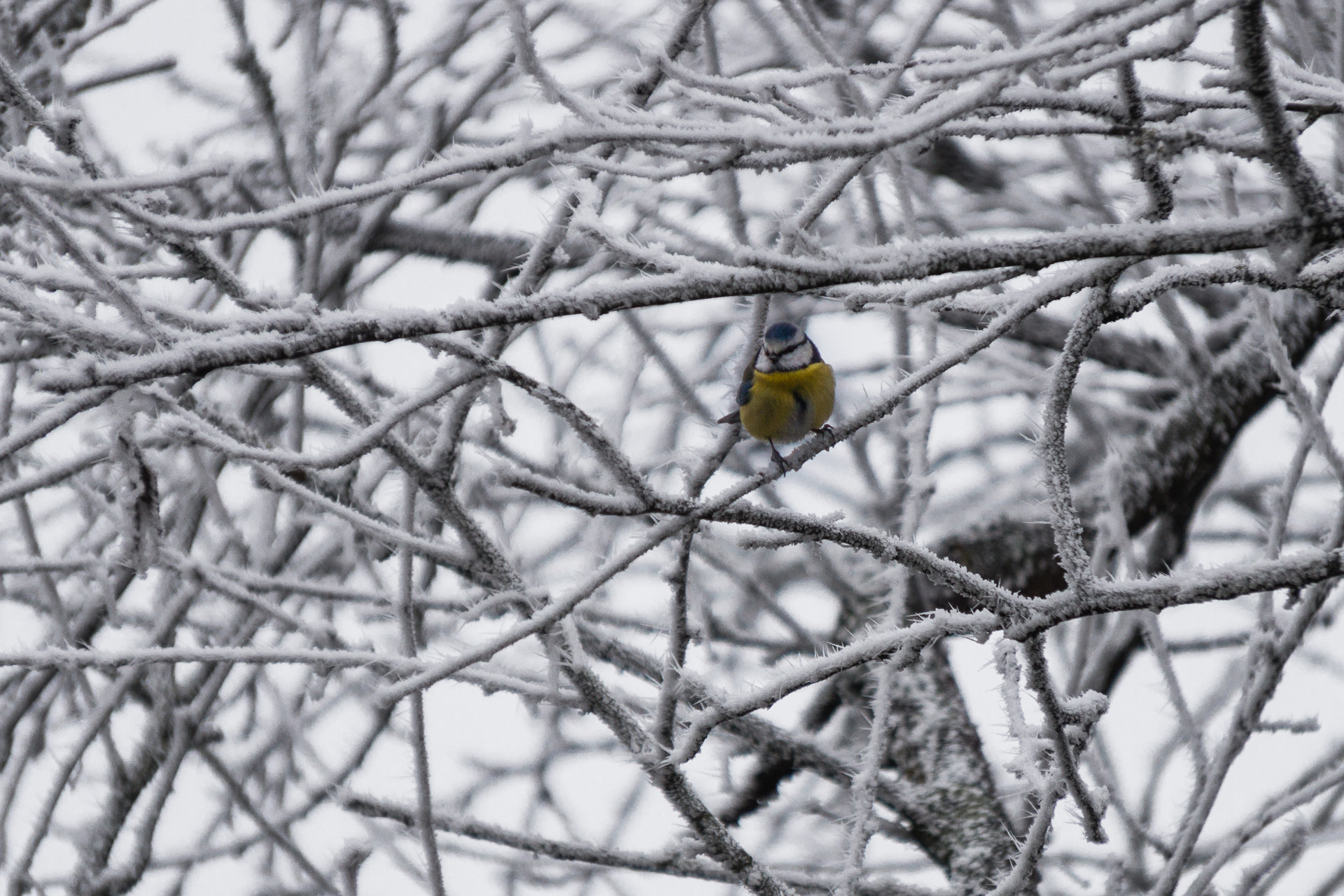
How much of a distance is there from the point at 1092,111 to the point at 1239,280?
0.96ft

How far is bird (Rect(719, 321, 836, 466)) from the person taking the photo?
10.6 ft

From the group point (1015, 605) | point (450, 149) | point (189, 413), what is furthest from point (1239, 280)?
point (189, 413)

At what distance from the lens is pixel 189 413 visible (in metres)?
1.77

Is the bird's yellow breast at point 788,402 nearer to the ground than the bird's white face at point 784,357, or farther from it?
nearer to the ground

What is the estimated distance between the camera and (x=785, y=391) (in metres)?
3.27

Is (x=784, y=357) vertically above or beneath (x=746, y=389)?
above

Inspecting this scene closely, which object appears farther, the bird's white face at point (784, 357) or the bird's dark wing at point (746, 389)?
the bird's white face at point (784, 357)

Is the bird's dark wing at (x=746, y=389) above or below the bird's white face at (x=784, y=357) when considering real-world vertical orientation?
below

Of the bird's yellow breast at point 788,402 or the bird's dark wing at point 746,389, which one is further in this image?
the bird's yellow breast at point 788,402

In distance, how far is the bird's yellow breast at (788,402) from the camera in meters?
3.24

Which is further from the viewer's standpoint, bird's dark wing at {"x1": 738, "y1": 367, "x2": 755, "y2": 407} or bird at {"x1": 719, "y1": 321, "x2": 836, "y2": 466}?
bird at {"x1": 719, "y1": 321, "x2": 836, "y2": 466}

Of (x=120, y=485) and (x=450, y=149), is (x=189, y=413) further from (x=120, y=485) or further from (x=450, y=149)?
(x=450, y=149)

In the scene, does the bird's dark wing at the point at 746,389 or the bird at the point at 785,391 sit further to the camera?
the bird at the point at 785,391

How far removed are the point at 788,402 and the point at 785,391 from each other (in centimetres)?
3
